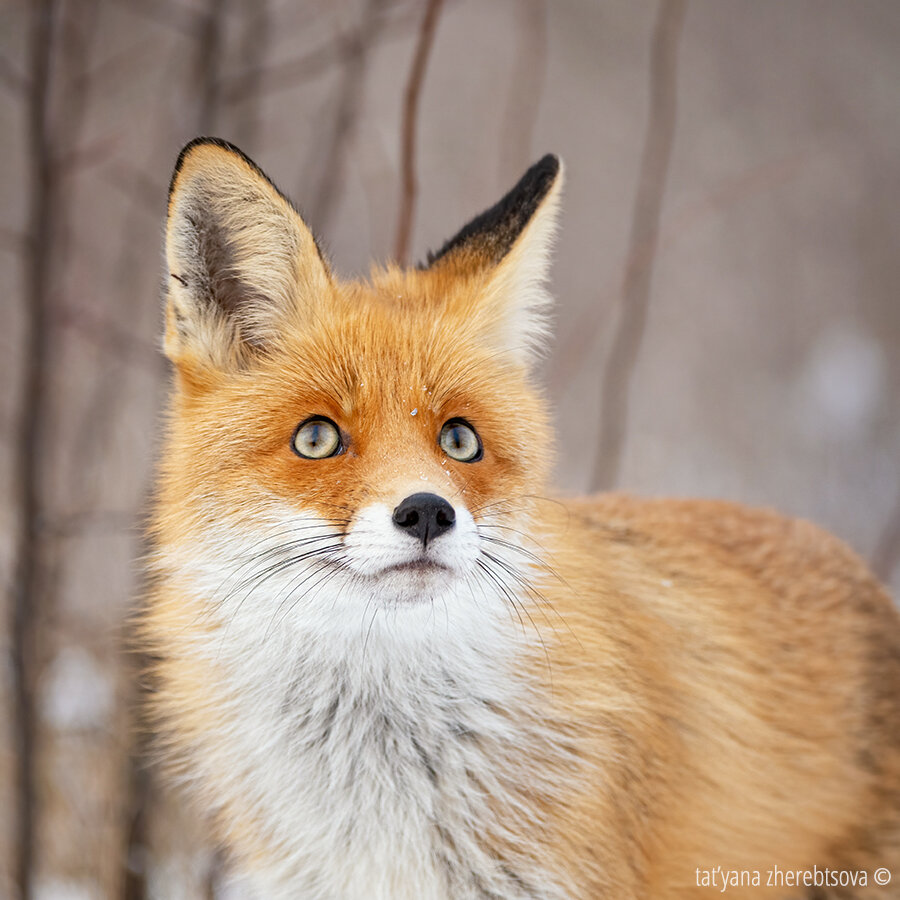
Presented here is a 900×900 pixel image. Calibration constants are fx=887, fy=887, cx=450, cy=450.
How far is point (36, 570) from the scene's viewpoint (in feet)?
9.29

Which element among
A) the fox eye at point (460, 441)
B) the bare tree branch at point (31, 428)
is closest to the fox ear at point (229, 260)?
the fox eye at point (460, 441)

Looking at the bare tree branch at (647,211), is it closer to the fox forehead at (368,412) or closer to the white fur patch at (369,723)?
the fox forehead at (368,412)

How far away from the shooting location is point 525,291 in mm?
2295

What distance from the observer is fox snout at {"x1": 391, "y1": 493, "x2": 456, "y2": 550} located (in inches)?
63.7

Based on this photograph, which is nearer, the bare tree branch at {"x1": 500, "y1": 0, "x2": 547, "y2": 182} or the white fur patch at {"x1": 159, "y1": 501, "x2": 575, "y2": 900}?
the white fur patch at {"x1": 159, "y1": 501, "x2": 575, "y2": 900}

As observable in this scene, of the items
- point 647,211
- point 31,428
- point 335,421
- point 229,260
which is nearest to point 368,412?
point 335,421

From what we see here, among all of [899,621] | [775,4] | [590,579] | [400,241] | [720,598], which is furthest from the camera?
[775,4]

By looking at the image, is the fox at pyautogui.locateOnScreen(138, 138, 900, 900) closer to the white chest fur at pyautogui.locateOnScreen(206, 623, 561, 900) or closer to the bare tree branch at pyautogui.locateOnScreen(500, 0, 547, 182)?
the white chest fur at pyautogui.locateOnScreen(206, 623, 561, 900)

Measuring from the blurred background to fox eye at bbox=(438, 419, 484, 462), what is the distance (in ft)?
2.58

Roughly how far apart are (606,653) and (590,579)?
0.63 feet

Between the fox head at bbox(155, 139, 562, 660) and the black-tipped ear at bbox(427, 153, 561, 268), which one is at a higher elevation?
the black-tipped ear at bbox(427, 153, 561, 268)

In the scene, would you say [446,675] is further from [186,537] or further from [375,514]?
[186,537]

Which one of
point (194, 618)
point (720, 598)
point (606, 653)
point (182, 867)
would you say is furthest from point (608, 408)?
point (182, 867)

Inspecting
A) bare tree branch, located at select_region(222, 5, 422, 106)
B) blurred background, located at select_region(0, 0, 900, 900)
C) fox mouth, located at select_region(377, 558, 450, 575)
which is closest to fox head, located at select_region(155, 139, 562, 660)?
fox mouth, located at select_region(377, 558, 450, 575)
